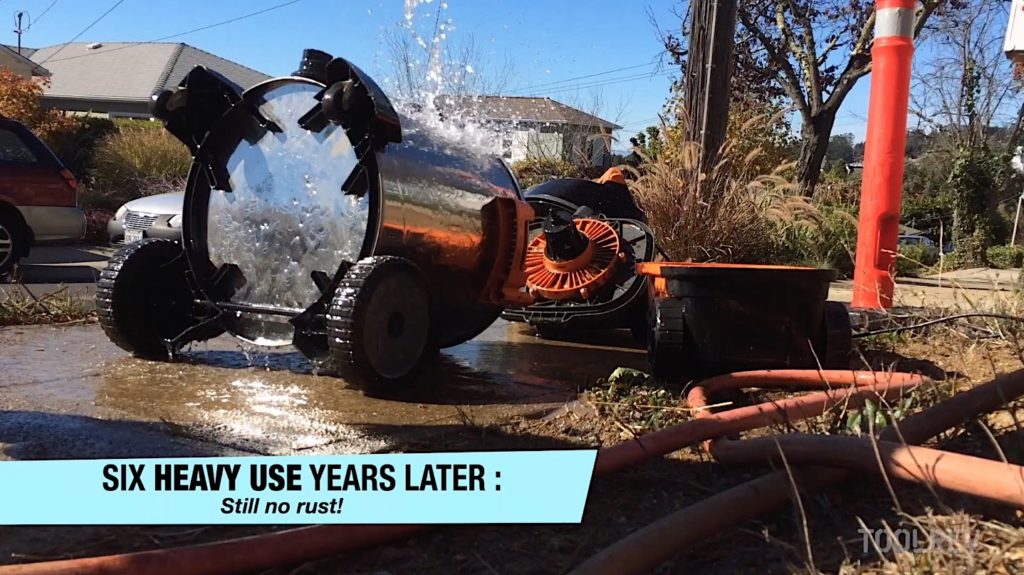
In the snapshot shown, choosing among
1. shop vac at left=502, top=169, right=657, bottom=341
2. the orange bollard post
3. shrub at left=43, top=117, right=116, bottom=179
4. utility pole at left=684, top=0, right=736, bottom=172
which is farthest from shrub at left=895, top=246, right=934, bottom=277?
shrub at left=43, top=117, right=116, bottom=179

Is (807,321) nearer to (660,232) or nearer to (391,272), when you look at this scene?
(391,272)

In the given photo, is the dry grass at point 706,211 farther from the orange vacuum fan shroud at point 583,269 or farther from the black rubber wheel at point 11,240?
the black rubber wheel at point 11,240

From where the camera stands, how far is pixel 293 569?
1842 mm

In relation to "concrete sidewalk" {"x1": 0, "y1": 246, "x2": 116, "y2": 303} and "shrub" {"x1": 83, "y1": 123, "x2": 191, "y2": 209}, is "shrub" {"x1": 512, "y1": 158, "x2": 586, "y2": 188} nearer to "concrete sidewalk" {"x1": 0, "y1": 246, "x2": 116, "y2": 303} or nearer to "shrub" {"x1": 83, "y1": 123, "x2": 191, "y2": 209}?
"concrete sidewalk" {"x1": 0, "y1": 246, "x2": 116, "y2": 303}

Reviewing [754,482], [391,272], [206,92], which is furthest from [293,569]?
[206,92]

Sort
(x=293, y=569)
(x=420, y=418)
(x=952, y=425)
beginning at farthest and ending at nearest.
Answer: (x=420, y=418)
(x=952, y=425)
(x=293, y=569)

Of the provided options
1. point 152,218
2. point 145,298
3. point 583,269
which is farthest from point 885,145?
point 152,218

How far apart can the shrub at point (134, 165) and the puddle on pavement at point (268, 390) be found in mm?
12496

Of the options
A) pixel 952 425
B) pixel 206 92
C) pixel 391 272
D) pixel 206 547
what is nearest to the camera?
pixel 206 547

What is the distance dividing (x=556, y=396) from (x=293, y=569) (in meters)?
2.01

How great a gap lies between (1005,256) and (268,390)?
16.3 meters

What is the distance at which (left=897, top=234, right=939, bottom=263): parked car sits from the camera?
14829 mm

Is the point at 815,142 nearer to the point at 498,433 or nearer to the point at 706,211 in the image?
the point at 706,211

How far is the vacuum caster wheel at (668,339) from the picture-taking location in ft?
12.0
